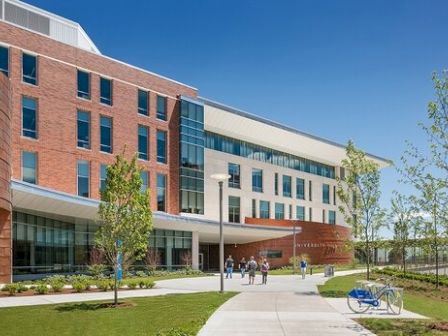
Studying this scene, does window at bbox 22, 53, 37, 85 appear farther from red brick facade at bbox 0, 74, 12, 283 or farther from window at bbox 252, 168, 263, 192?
window at bbox 252, 168, 263, 192

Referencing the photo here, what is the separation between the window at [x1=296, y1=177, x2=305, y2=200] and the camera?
77625 millimetres

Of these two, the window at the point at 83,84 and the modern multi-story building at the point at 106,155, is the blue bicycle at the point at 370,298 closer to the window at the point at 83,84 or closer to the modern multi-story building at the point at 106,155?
the modern multi-story building at the point at 106,155

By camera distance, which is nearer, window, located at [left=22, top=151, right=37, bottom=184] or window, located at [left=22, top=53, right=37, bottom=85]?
window, located at [left=22, top=151, right=37, bottom=184]

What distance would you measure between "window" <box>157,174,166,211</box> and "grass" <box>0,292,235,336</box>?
29.0 meters

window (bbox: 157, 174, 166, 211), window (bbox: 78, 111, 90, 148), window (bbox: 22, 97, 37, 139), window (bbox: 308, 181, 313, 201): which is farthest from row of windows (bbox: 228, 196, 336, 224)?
window (bbox: 22, 97, 37, 139)

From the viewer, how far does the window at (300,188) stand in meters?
77.6

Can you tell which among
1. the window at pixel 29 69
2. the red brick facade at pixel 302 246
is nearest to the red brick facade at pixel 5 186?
the window at pixel 29 69

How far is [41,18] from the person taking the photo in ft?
146

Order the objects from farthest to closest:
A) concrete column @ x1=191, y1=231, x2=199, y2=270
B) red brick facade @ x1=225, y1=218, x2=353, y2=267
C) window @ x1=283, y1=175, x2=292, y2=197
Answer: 1. window @ x1=283, y1=175, x2=292, y2=197
2. red brick facade @ x1=225, y1=218, x2=353, y2=267
3. concrete column @ x1=191, y1=231, x2=199, y2=270

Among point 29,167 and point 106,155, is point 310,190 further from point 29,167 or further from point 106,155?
point 29,167

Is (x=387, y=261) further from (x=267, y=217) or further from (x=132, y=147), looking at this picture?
(x=132, y=147)

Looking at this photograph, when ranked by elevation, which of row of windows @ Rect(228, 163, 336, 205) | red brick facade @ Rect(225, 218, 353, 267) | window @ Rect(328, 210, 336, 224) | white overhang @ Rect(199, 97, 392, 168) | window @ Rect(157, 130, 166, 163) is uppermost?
white overhang @ Rect(199, 97, 392, 168)

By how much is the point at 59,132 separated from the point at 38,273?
9812 millimetres

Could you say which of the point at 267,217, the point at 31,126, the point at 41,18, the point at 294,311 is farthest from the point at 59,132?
the point at 267,217
